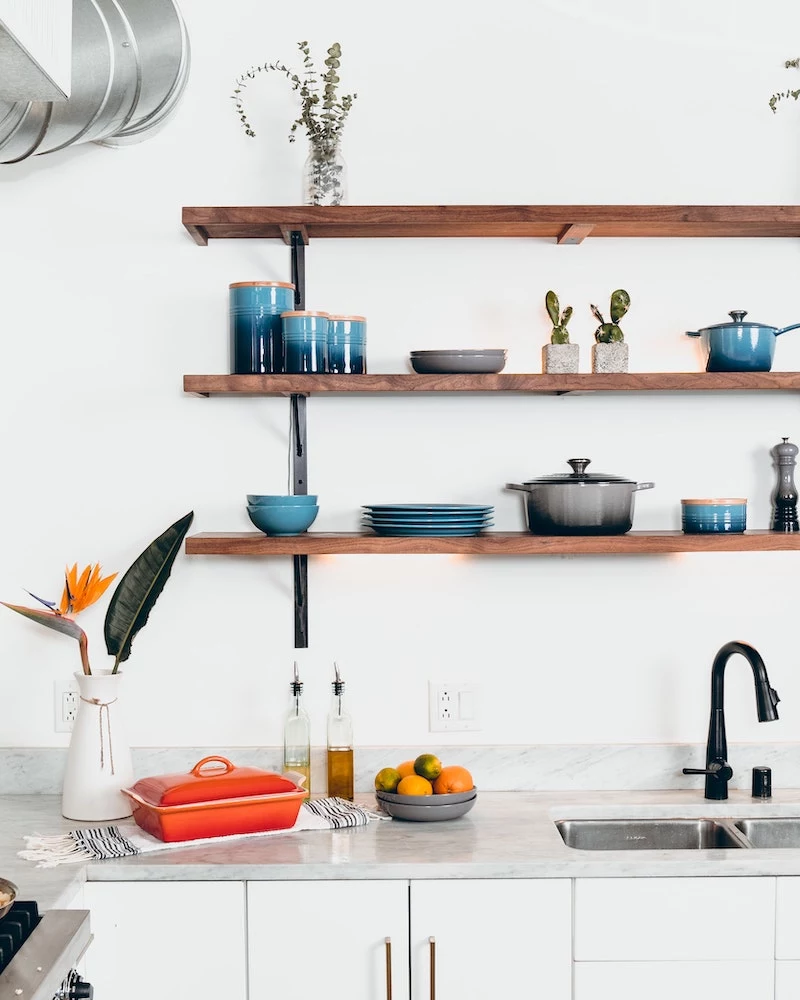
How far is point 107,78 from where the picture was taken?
6.93ft

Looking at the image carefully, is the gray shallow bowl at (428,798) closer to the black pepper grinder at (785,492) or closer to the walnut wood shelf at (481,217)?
the black pepper grinder at (785,492)

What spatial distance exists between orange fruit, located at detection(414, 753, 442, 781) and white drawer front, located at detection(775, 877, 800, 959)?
0.66m

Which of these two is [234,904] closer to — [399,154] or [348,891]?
[348,891]

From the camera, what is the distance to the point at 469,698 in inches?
96.4

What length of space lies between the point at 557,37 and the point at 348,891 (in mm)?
1869

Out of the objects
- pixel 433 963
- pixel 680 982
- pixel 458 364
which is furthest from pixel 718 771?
pixel 458 364

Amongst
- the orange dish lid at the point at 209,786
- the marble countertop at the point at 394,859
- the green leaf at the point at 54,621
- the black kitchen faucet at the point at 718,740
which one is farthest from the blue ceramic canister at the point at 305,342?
the black kitchen faucet at the point at 718,740

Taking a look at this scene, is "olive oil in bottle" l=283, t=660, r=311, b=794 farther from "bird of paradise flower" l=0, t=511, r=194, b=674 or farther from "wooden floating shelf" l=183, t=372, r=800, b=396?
"wooden floating shelf" l=183, t=372, r=800, b=396

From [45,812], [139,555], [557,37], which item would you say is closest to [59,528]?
[139,555]

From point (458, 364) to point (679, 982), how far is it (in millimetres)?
1242

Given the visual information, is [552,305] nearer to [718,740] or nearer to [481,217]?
[481,217]

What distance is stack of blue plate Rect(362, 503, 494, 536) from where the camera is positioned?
7.34ft

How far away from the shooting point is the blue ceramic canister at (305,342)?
224cm

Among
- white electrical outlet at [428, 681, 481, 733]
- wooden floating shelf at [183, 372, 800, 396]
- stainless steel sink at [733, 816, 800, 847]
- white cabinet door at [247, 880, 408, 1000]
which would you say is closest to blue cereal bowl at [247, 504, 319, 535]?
wooden floating shelf at [183, 372, 800, 396]
